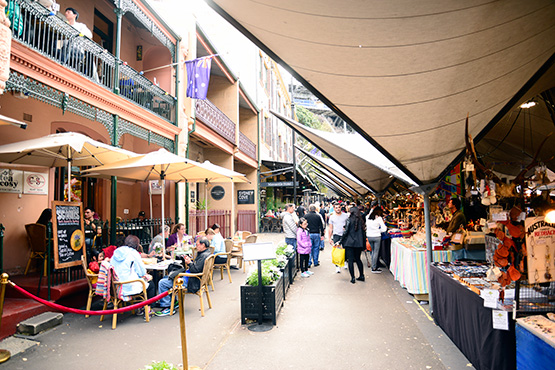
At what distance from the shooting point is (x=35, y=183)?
27.4 feet

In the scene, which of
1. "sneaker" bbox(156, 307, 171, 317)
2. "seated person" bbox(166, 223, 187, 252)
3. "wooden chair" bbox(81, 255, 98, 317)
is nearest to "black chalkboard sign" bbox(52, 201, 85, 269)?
"wooden chair" bbox(81, 255, 98, 317)

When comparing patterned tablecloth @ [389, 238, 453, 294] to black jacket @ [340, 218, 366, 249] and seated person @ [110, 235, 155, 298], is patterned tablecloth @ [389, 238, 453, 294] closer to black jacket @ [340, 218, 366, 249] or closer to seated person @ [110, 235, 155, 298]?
black jacket @ [340, 218, 366, 249]

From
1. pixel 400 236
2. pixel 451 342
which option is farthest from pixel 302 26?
pixel 400 236

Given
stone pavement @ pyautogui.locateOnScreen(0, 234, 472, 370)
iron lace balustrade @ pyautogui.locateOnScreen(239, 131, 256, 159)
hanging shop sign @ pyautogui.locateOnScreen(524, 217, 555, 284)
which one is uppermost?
iron lace balustrade @ pyautogui.locateOnScreen(239, 131, 256, 159)

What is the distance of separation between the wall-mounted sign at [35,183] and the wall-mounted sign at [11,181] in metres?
0.12

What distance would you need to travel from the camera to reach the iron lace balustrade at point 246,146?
19.8 meters

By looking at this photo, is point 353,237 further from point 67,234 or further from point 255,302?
point 67,234

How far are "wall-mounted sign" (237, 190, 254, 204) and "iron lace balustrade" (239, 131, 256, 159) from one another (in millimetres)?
2362

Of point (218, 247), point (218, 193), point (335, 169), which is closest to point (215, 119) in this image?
point (218, 193)

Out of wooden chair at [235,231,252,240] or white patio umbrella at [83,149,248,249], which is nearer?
white patio umbrella at [83,149,248,249]

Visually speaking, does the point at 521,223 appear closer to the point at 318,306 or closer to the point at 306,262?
the point at 318,306

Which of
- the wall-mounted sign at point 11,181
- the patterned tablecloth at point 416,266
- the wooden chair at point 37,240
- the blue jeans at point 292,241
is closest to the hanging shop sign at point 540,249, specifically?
the patterned tablecloth at point 416,266

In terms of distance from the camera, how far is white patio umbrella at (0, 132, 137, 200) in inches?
227

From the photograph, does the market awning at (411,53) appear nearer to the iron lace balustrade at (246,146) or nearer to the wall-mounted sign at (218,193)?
the wall-mounted sign at (218,193)
